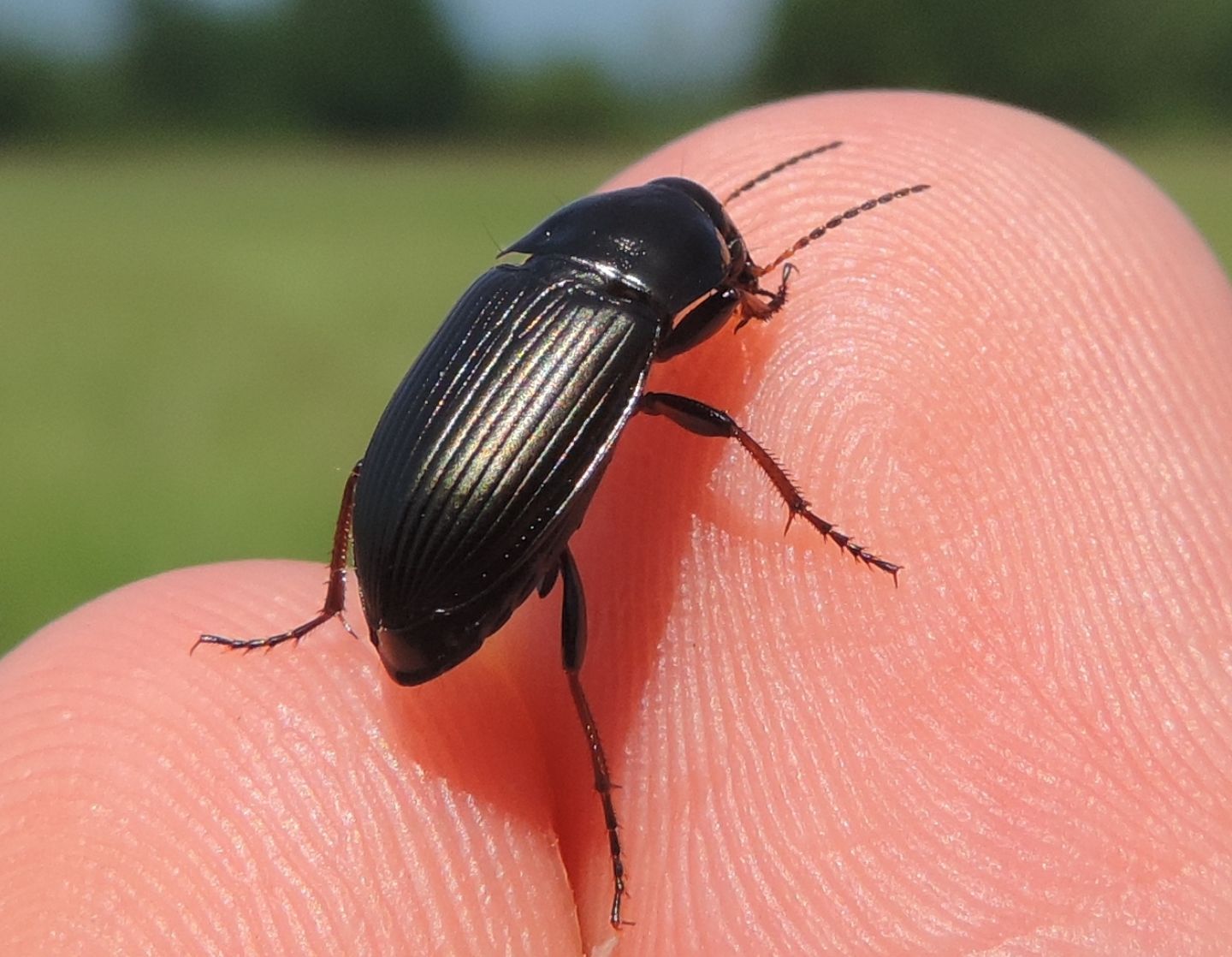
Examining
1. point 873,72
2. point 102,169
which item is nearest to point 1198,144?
point 873,72

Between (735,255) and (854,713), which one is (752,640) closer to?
(854,713)

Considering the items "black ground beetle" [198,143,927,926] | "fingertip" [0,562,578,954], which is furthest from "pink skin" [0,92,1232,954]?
"black ground beetle" [198,143,927,926]

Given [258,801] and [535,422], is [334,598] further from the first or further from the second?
[535,422]

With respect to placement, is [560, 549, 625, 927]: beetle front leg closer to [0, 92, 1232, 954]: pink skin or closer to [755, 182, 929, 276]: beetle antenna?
[0, 92, 1232, 954]: pink skin

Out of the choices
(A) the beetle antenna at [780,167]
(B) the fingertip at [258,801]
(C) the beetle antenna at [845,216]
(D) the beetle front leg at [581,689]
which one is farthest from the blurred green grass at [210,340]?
(D) the beetle front leg at [581,689]

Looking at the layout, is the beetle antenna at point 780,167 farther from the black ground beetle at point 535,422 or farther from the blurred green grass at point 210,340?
the blurred green grass at point 210,340

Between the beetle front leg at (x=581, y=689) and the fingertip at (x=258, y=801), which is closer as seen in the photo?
the fingertip at (x=258, y=801)
